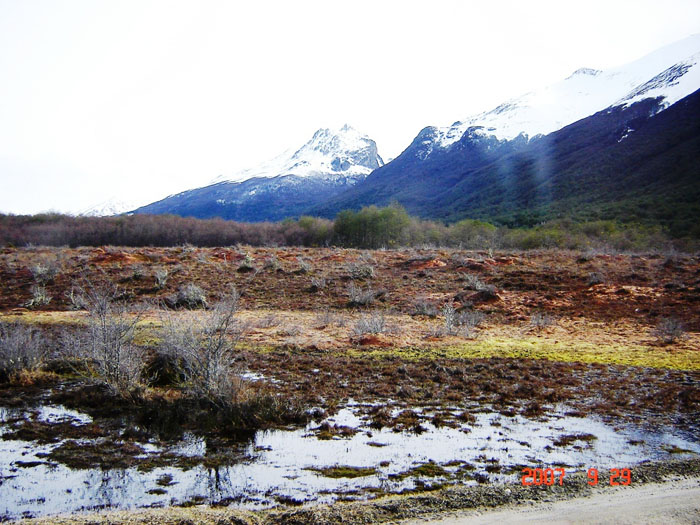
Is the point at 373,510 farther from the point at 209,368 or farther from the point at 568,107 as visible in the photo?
the point at 568,107

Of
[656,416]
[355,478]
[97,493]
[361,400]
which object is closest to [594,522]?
[355,478]

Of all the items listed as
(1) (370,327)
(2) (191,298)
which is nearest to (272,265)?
(2) (191,298)

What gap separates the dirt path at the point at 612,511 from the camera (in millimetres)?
4375

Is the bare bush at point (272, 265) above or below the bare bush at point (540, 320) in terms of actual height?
above

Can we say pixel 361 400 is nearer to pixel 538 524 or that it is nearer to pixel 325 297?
pixel 538 524

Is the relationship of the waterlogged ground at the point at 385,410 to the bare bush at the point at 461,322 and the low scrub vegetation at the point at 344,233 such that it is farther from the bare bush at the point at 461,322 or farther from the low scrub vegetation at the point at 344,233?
the low scrub vegetation at the point at 344,233

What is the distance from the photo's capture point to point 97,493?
4.91m

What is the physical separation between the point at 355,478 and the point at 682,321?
12524 millimetres

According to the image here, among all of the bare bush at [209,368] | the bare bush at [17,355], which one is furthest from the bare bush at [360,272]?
the bare bush at [17,355]

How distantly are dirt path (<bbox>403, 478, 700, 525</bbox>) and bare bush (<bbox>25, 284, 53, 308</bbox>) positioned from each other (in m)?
18.0

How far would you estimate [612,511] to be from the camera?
4539 millimetres

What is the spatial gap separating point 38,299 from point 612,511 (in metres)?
19.3
